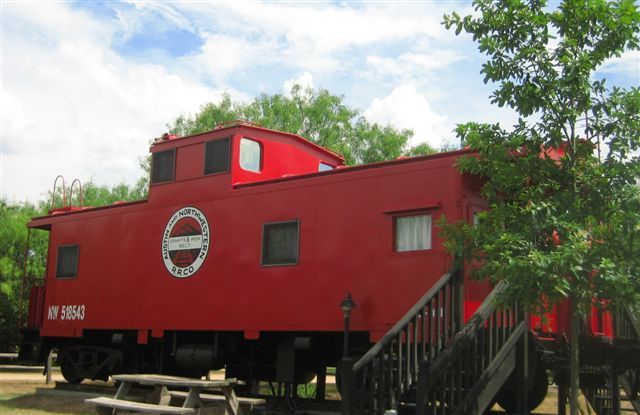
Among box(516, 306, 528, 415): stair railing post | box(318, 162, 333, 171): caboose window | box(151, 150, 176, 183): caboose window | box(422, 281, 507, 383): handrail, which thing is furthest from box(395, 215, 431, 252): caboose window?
box(151, 150, 176, 183): caboose window

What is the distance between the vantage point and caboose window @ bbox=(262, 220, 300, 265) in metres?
10.9

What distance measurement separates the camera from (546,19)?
7211mm

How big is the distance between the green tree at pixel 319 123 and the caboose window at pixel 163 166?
1399 cm

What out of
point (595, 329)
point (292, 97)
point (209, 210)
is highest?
point (292, 97)

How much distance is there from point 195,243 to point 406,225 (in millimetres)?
3974

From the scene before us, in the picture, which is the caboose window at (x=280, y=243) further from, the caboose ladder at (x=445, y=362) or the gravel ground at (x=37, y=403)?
the gravel ground at (x=37, y=403)

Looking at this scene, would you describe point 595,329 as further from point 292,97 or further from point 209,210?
point 292,97

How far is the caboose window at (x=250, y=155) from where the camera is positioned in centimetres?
1216

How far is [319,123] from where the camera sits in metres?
27.8

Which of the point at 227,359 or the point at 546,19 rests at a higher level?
the point at 546,19

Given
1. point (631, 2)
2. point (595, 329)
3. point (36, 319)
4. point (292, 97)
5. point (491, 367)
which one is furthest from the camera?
point (292, 97)

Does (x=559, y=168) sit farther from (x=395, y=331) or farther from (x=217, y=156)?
(x=217, y=156)

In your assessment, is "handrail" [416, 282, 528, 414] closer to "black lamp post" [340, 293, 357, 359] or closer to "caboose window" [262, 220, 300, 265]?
"black lamp post" [340, 293, 357, 359]

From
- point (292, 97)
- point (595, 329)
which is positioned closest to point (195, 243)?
point (595, 329)
